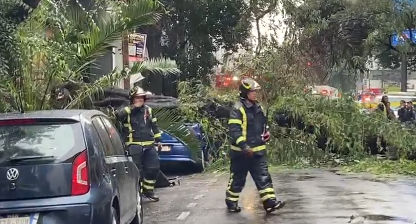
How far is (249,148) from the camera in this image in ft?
31.6

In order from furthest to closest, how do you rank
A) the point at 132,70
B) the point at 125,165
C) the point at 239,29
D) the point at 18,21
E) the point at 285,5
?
the point at 239,29 < the point at 285,5 < the point at 132,70 < the point at 18,21 < the point at 125,165

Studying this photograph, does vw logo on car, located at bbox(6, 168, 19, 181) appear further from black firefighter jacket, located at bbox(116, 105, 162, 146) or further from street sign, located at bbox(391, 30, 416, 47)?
street sign, located at bbox(391, 30, 416, 47)

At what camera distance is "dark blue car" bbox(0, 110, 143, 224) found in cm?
625

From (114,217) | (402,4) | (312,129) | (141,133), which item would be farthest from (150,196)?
(402,4)

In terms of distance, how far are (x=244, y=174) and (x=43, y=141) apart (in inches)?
158

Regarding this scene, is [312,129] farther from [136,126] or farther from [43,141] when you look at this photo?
[43,141]

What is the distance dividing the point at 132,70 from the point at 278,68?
730cm

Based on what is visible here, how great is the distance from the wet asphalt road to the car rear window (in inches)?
123

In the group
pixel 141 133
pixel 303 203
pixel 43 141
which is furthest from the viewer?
pixel 141 133

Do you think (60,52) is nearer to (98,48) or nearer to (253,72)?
(98,48)

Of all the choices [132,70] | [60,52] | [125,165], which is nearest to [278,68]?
[132,70]

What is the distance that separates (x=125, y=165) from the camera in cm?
802

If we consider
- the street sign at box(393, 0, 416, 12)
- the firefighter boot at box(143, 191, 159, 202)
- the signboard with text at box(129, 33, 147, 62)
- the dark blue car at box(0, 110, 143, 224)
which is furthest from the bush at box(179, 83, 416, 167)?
the dark blue car at box(0, 110, 143, 224)

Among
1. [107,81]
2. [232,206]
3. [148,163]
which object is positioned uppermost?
[107,81]
